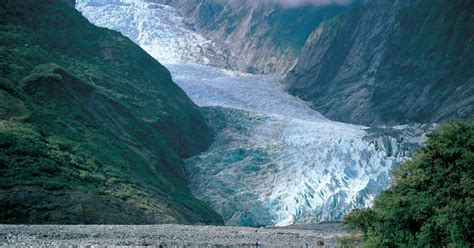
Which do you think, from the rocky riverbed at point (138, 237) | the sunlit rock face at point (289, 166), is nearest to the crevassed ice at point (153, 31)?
the sunlit rock face at point (289, 166)

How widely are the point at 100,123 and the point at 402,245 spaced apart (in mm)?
26365

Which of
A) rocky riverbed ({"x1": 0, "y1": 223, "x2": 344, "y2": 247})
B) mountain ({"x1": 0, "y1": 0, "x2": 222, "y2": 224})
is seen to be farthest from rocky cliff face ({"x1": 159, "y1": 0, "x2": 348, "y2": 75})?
rocky riverbed ({"x1": 0, "y1": 223, "x2": 344, "y2": 247})

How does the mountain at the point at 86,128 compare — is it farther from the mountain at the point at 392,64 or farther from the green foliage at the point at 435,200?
the mountain at the point at 392,64

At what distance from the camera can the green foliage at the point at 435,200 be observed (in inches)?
525

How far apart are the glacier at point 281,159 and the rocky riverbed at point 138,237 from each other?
1782cm

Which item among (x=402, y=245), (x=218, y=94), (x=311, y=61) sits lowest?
(x=402, y=245)

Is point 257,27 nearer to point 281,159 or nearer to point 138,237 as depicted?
point 281,159

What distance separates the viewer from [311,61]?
83.1 m

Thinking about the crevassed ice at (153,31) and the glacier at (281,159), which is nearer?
the glacier at (281,159)

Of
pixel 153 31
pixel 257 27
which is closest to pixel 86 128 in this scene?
pixel 153 31

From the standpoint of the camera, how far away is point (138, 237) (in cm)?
1869

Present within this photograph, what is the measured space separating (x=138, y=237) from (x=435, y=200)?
27.2ft

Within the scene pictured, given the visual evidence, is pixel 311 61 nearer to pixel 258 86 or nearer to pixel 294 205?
pixel 258 86

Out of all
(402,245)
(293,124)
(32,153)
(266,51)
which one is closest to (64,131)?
(32,153)
